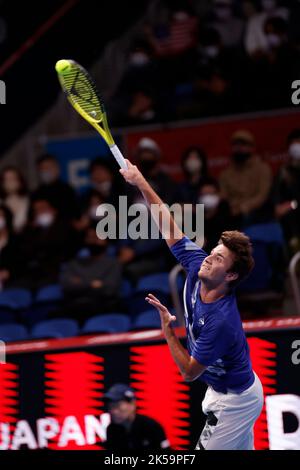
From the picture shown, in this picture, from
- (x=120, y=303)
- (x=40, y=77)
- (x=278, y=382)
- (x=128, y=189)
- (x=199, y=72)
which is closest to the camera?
(x=278, y=382)

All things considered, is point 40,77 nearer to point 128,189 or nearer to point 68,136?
point 68,136

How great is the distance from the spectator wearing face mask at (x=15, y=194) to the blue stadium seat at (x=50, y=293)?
1561 millimetres

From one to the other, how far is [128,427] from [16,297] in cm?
452

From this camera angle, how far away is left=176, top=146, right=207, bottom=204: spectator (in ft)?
41.0

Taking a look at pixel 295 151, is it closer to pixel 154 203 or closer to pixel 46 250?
pixel 46 250

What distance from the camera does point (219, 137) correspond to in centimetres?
1403

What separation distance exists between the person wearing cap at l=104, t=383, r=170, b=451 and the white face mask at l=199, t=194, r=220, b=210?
3475mm

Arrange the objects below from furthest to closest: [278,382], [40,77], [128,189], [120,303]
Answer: [40,77], [128,189], [120,303], [278,382]

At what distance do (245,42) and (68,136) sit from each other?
2.46 meters

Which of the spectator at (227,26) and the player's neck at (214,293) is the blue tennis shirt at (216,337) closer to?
the player's neck at (214,293)

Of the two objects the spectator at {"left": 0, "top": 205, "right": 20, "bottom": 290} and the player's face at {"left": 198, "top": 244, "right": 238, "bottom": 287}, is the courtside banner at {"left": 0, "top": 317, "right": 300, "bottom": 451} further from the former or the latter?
the spectator at {"left": 0, "top": 205, "right": 20, "bottom": 290}

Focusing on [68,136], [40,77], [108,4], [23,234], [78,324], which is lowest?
[78,324]

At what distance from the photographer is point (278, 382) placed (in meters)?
8.84

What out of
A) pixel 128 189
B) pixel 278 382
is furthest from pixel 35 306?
pixel 278 382
